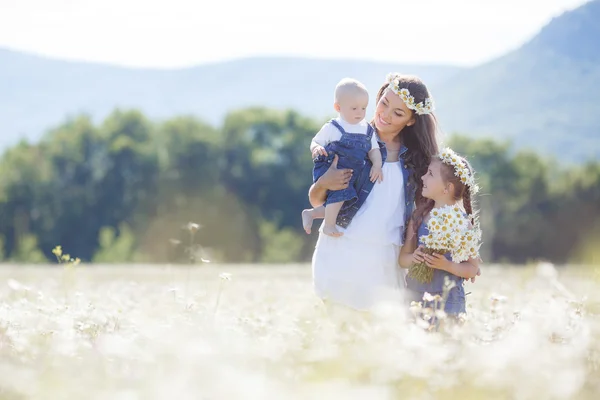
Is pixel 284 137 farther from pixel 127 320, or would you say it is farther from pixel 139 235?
pixel 127 320

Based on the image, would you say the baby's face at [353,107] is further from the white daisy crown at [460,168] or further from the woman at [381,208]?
the white daisy crown at [460,168]


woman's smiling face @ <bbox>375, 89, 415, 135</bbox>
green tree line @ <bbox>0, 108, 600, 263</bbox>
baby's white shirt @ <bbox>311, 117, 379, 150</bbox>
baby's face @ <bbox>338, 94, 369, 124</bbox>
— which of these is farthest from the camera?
green tree line @ <bbox>0, 108, 600, 263</bbox>

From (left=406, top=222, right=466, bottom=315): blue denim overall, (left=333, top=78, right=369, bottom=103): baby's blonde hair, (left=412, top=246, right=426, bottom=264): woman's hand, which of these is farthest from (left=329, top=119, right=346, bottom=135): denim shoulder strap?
(left=412, top=246, right=426, bottom=264): woman's hand

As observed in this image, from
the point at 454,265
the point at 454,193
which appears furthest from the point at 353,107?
the point at 454,265

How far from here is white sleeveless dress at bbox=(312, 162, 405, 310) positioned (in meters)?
7.05

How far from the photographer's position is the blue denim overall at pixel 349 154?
23.1ft

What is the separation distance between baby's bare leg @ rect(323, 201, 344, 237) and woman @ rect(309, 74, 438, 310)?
75 mm

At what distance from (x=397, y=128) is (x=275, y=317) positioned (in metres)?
1.78

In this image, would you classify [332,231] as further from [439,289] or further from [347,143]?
[439,289]

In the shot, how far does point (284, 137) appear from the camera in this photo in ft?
233

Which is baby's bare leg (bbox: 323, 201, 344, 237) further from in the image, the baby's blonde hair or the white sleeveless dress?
the baby's blonde hair

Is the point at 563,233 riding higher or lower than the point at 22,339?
lower

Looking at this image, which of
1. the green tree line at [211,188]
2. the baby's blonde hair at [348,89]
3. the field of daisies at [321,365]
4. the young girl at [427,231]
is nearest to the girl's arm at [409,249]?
the young girl at [427,231]

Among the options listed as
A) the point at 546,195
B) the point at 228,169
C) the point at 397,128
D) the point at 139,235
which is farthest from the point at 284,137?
the point at 397,128
